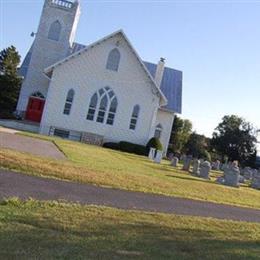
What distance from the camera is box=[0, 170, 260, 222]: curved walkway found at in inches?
465

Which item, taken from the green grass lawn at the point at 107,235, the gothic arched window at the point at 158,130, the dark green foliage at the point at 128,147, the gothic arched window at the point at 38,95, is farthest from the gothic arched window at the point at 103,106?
the green grass lawn at the point at 107,235

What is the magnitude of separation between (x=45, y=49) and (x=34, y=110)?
5712 mm

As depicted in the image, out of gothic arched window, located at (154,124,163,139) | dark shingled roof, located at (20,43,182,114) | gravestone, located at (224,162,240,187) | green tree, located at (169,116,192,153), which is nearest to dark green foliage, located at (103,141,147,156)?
gothic arched window, located at (154,124,163,139)

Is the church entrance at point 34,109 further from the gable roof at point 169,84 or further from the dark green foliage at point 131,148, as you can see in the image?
the dark green foliage at point 131,148

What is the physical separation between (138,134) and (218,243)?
1337 inches

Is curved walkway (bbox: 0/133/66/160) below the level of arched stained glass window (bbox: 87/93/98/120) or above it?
below

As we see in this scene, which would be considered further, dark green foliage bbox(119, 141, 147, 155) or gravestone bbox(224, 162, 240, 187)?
dark green foliage bbox(119, 141, 147, 155)

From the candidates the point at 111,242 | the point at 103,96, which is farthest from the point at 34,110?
the point at 111,242

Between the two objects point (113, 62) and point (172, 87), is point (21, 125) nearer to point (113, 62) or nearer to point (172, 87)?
point (113, 62)

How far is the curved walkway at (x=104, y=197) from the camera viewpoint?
1181 centimetres

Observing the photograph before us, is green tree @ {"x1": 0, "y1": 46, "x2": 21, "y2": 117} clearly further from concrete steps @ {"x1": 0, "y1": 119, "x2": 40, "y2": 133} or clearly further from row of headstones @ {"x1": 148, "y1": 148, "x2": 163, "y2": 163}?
row of headstones @ {"x1": 148, "y1": 148, "x2": 163, "y2": 163}

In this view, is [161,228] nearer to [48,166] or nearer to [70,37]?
[48,166]

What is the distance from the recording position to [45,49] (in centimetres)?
4716

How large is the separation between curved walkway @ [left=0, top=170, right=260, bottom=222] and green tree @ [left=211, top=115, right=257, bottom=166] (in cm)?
7303
